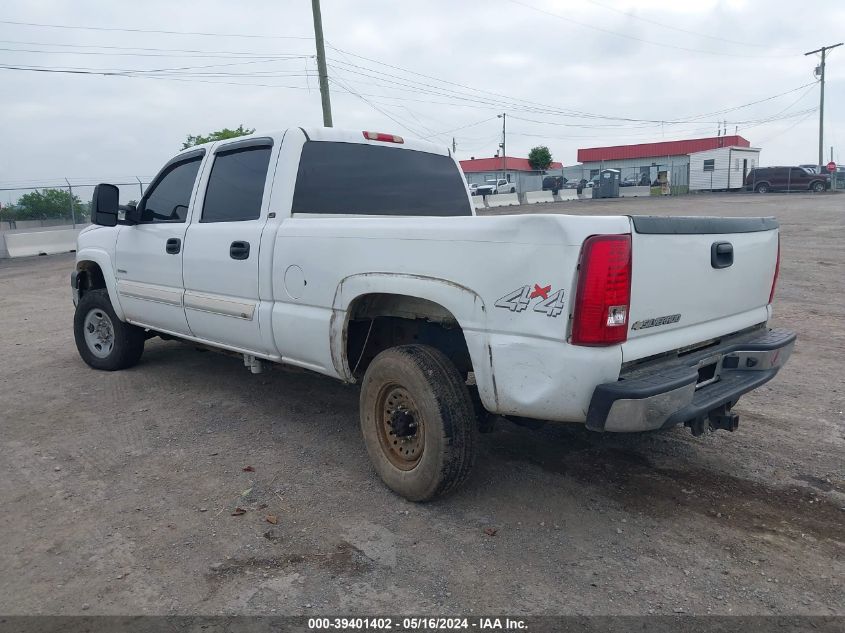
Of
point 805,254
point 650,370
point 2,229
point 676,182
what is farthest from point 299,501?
point 676,182

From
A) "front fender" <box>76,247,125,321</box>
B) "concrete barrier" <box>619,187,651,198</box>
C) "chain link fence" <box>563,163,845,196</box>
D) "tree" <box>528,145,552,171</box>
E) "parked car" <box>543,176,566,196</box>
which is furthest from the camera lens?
"tree" <box>528,145,552,171</box>

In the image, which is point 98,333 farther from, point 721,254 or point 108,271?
point 721,254

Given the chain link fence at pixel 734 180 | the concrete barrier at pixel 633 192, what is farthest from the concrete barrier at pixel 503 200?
the concrete barrier at pixel 633 192

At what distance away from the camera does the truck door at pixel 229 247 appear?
4387 millimetres

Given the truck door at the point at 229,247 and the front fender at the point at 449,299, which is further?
the truck door at the point at 229,247

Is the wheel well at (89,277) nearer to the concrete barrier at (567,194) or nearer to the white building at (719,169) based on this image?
the concrete barrier at (567,194)

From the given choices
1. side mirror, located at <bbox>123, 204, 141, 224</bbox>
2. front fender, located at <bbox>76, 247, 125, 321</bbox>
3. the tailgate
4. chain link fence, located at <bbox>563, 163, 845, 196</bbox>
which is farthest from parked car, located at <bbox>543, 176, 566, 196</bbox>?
the tailgate

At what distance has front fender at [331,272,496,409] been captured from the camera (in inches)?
122

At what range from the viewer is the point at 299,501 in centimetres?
367

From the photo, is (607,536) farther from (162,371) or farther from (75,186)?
(75,186)

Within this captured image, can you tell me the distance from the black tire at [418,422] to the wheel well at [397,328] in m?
0.22

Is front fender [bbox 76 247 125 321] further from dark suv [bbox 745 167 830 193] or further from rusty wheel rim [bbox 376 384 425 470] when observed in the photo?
dark suv [bbox 745 167 830 193]

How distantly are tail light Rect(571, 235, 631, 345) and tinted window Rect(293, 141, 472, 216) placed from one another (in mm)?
2190

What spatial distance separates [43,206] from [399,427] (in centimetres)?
2809
